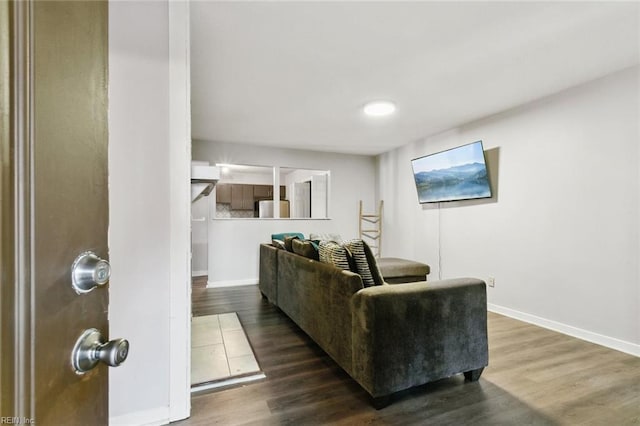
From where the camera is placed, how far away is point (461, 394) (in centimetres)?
179

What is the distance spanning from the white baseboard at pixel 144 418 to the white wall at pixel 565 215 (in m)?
3.42

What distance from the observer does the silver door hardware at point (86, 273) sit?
1.56ft

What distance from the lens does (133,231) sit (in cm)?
148

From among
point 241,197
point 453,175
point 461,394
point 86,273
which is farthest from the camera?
point 241,197

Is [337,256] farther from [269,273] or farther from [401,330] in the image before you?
[269,273]

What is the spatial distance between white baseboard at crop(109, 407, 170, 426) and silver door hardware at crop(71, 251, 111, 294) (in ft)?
4.59

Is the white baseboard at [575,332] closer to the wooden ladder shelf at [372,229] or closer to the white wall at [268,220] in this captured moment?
the wooden ladder shelf at [372,229]

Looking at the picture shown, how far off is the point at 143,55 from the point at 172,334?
4.75 feet

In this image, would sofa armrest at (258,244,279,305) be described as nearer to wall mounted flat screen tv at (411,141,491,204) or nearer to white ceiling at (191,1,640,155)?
white ceiling at (191,1,640,155)

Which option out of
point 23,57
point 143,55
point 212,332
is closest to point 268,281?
point 212,332

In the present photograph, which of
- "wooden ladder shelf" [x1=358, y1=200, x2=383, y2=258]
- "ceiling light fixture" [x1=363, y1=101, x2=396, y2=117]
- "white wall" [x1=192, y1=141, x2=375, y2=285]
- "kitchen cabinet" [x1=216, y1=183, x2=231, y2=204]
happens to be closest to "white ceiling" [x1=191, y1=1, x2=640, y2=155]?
"ceiling light fixture" [x1=363, y1=101, x2=396, y2=117]

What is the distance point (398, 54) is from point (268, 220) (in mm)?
3493

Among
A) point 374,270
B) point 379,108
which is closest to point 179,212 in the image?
point 374,270

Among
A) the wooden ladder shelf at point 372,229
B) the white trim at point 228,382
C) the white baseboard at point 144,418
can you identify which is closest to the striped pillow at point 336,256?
the white trim at point 228,382
